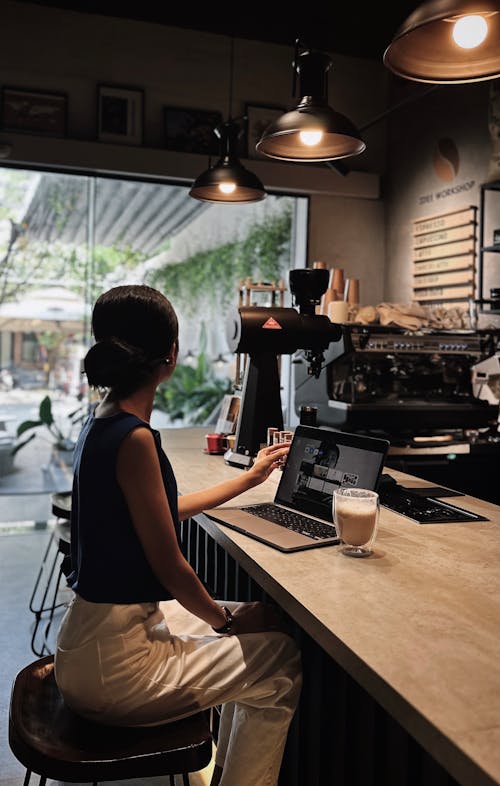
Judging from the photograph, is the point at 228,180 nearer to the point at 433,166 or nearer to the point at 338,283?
the point at 338,283

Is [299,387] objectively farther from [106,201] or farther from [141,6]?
[141,6]

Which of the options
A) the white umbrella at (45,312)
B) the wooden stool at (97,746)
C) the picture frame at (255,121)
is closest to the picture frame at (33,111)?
the white umbrella at (45,312)

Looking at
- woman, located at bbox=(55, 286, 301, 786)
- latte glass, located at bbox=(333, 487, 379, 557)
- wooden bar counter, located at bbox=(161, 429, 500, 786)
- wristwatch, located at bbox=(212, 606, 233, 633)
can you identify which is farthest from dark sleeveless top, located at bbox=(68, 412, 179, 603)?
latte glass, located at bbox=(333, 487, 379, 557)

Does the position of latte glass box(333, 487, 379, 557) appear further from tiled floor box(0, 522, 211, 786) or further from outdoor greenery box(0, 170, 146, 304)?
outdoor greenery box(0, 170, 146, 304)

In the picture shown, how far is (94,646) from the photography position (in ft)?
4.50

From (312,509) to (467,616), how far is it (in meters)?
0.72

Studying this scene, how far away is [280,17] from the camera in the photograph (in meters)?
4.93

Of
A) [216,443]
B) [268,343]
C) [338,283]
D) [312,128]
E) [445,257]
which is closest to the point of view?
[312,128]

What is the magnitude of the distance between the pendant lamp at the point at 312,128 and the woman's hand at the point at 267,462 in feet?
3.13

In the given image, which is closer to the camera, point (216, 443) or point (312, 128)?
point (312, 128)

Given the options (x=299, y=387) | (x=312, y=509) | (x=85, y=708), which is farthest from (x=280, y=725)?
(x=299, y=387)

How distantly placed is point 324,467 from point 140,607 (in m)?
0.67

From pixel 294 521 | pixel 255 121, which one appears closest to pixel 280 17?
pixel 255 121

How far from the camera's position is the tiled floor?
7.13 feet
